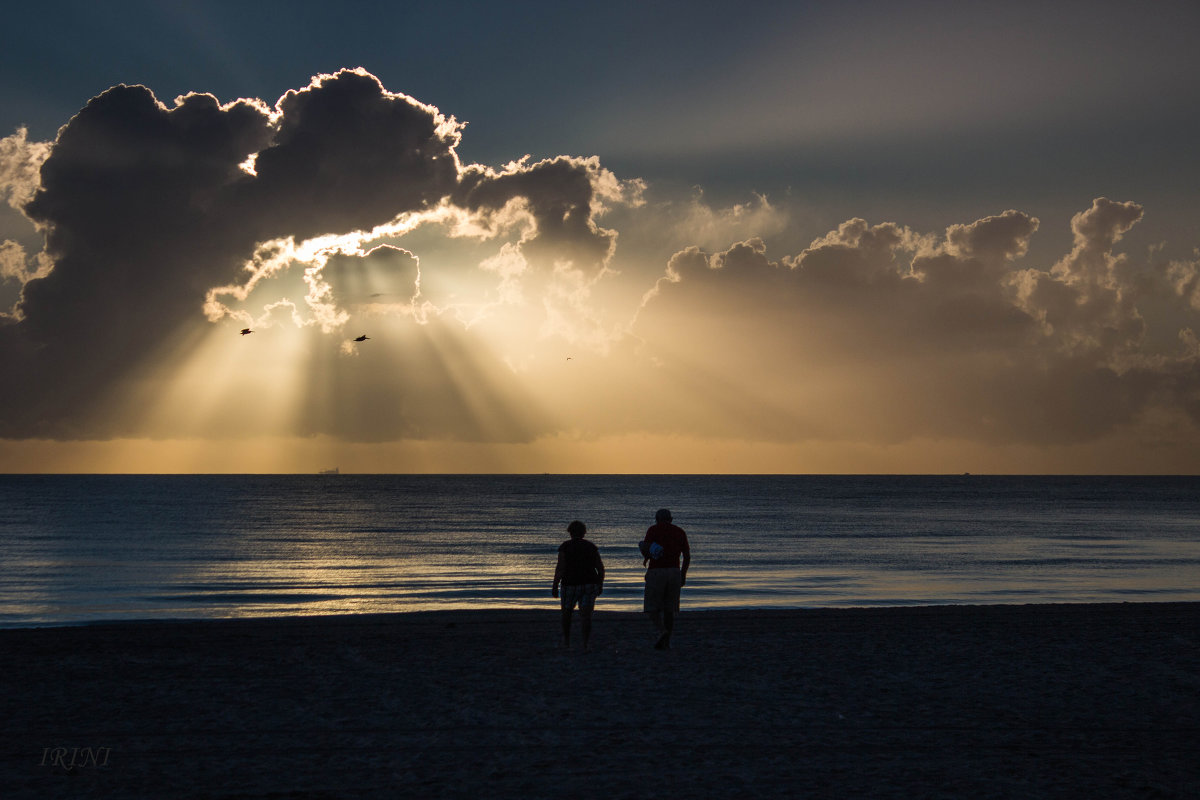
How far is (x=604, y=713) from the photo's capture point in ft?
35.3

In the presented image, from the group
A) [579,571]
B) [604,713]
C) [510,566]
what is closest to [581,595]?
[579,571]

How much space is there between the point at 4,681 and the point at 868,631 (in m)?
13.7

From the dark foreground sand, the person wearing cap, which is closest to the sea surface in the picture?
the dark foreground sand

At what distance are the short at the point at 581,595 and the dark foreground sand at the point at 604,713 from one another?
2.62ft

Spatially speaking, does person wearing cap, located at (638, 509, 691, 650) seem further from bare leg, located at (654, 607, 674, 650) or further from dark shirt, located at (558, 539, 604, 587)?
dark shirt, located at (558, 539, 604, 587)

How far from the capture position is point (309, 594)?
27.8 metres

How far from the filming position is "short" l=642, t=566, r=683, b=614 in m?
14.9

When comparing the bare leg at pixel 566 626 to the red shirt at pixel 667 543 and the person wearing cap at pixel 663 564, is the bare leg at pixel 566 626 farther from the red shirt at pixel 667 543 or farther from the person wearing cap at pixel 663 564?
the red shirt at pixel 667 543

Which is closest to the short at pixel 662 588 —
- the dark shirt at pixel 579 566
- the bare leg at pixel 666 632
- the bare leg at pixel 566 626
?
the bare leg at pixel 666 632

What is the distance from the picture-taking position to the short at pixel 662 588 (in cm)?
1494

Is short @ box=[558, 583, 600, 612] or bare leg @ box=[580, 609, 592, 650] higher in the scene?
short @ box=[558, 583, 600, 612]

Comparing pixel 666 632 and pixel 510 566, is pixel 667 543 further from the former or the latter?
pixel 510 566

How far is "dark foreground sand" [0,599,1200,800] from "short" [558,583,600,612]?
31.4 inches

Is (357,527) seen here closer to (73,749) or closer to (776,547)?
(776,547)
